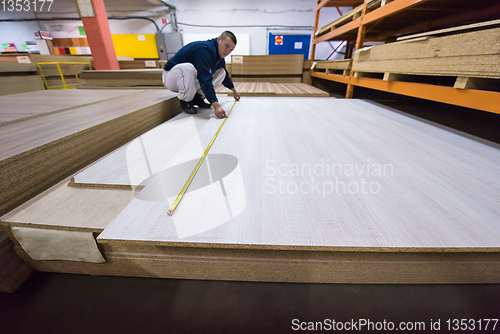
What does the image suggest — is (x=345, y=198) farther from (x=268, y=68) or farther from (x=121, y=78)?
(x=268, y=68)

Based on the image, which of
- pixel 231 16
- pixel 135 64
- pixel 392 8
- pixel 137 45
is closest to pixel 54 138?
pixel 392 8

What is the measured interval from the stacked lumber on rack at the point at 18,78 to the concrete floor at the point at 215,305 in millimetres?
4806

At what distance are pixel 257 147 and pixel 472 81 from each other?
1.47 meters

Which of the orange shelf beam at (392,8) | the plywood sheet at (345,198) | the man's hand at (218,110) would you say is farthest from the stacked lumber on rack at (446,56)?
the man's hand at (218,110)

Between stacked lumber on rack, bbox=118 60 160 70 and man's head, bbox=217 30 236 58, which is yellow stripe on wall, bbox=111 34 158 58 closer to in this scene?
stacked lumber on rack, bbox=118 60 160 70

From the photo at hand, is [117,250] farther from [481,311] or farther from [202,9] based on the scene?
[202,9]

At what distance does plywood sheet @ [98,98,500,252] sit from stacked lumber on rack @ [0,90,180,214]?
534 millimetres

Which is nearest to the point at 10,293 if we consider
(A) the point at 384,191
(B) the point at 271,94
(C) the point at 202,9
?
(A) the point at 384,191

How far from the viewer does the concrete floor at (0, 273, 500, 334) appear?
75cm

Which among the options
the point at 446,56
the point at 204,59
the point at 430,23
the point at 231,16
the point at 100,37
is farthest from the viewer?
the point at 231,16

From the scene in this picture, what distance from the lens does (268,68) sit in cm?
495

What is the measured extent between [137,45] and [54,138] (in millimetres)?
8885

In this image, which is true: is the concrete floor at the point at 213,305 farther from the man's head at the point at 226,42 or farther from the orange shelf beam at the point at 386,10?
the orange shelf beam at the point at 386,10

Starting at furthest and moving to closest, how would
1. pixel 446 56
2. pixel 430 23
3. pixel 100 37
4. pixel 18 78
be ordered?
pixel 100 37 → pixel 18 78 → pixel 430 23 → pixel 446 56
